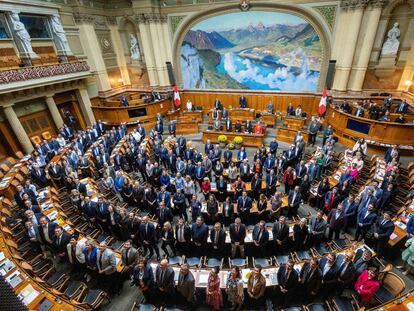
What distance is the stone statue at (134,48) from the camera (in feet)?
58.5

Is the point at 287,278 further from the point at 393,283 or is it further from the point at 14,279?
the point at 14,279

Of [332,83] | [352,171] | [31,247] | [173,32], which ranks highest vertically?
[173,32]

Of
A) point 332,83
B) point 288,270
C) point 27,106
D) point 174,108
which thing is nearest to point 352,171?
point 288,270

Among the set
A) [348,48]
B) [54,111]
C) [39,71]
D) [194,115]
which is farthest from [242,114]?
[39,71]

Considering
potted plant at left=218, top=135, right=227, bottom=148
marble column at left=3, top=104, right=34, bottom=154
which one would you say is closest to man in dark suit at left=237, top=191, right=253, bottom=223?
potted plant at left=218, top=135, right=227, bottom=148

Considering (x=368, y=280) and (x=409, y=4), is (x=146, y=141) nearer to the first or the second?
(x=368, y=280)

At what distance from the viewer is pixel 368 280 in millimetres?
4426

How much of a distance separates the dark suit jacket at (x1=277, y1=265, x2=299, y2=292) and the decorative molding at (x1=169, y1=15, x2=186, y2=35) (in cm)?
1647

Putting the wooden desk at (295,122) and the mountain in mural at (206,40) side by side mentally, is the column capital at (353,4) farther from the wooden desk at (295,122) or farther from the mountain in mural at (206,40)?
the mountain in mural at (206,40)

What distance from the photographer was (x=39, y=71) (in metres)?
12.6

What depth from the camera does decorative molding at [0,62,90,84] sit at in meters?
11.1

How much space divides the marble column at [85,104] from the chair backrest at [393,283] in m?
17.5

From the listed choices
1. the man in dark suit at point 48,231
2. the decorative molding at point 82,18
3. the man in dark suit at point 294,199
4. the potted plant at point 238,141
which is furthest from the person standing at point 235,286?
the decorative molding at point 82,18

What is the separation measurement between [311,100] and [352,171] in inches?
336
